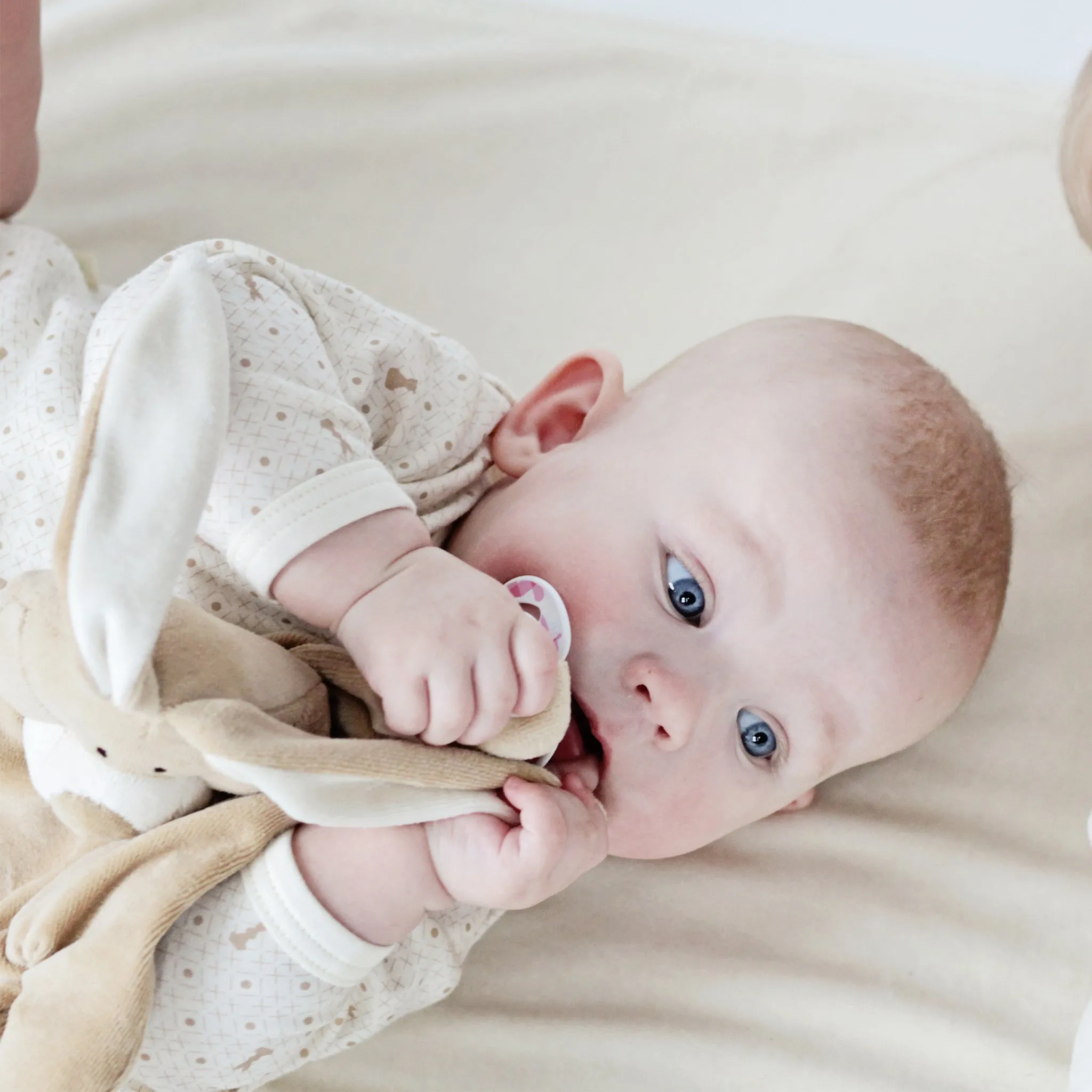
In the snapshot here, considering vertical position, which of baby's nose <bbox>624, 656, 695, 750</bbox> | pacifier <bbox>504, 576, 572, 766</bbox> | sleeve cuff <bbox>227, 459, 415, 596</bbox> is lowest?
baby's nose <bbox>624, 656, 695, 750</bbox>

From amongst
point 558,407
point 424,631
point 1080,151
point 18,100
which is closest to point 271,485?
point 424,631

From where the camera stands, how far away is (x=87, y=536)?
638mm

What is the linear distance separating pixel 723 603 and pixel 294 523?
1.11ft

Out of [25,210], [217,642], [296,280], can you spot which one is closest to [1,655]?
[217,642]

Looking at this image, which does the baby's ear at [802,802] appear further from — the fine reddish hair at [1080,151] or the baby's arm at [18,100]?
the baby's arm at [18,100]

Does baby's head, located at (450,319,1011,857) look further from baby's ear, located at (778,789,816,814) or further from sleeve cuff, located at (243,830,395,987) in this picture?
sleeve cuff, located at (243,830,395,987)

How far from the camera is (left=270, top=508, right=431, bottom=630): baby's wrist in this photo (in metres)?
0.79

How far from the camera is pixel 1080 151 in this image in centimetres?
111

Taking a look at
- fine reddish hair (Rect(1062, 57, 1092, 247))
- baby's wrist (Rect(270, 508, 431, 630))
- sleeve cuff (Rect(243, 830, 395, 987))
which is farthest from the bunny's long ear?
fine reddish hair (Rect(1062, 57, 1092, 247))

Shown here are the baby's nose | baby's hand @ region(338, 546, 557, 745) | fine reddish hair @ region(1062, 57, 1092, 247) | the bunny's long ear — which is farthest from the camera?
fine reddish hair @ region(1062, 57, 1092, 247)

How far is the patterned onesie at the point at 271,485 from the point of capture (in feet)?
2.65

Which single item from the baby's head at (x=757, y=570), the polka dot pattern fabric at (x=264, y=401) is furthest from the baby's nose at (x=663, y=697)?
the polka dot pattern fabric at (x=264, y=401)

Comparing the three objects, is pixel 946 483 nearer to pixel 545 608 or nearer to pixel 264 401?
pixel 545 608

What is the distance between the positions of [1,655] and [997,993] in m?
0.90
